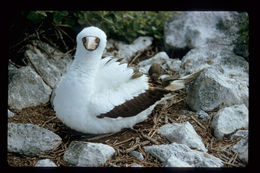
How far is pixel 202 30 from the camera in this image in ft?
11.2

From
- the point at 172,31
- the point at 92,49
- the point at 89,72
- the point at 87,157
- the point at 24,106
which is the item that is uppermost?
the point at 172,31

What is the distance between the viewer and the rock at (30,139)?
88.0 inches

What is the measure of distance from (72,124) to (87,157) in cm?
31

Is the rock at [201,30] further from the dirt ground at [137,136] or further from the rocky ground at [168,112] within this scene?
the dirt ground at [137,136]

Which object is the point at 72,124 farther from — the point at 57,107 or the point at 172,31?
the point at 172,31

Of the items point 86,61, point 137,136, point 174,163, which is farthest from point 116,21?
point 174,163

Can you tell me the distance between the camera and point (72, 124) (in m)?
2.38

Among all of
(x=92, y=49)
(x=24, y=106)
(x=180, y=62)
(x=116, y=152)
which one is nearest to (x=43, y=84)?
(x=24, y=106)

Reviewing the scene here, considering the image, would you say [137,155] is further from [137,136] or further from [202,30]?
[202,30]

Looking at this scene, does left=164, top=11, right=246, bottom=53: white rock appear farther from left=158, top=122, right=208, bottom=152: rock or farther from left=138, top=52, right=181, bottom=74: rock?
left=158, top=122, right=208, bottom=152: rock

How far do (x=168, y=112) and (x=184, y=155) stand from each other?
2.14 ft

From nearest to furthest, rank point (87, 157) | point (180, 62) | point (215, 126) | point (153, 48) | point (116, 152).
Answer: point (87, 157) → point (116, 152) → point (215, 126) → point (180, 62) → point (153, 48)

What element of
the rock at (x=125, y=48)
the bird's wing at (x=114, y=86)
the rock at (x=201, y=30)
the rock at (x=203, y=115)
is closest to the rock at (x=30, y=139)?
the bird's wing at (x=114, y=86)

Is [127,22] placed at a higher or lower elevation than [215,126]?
higher
